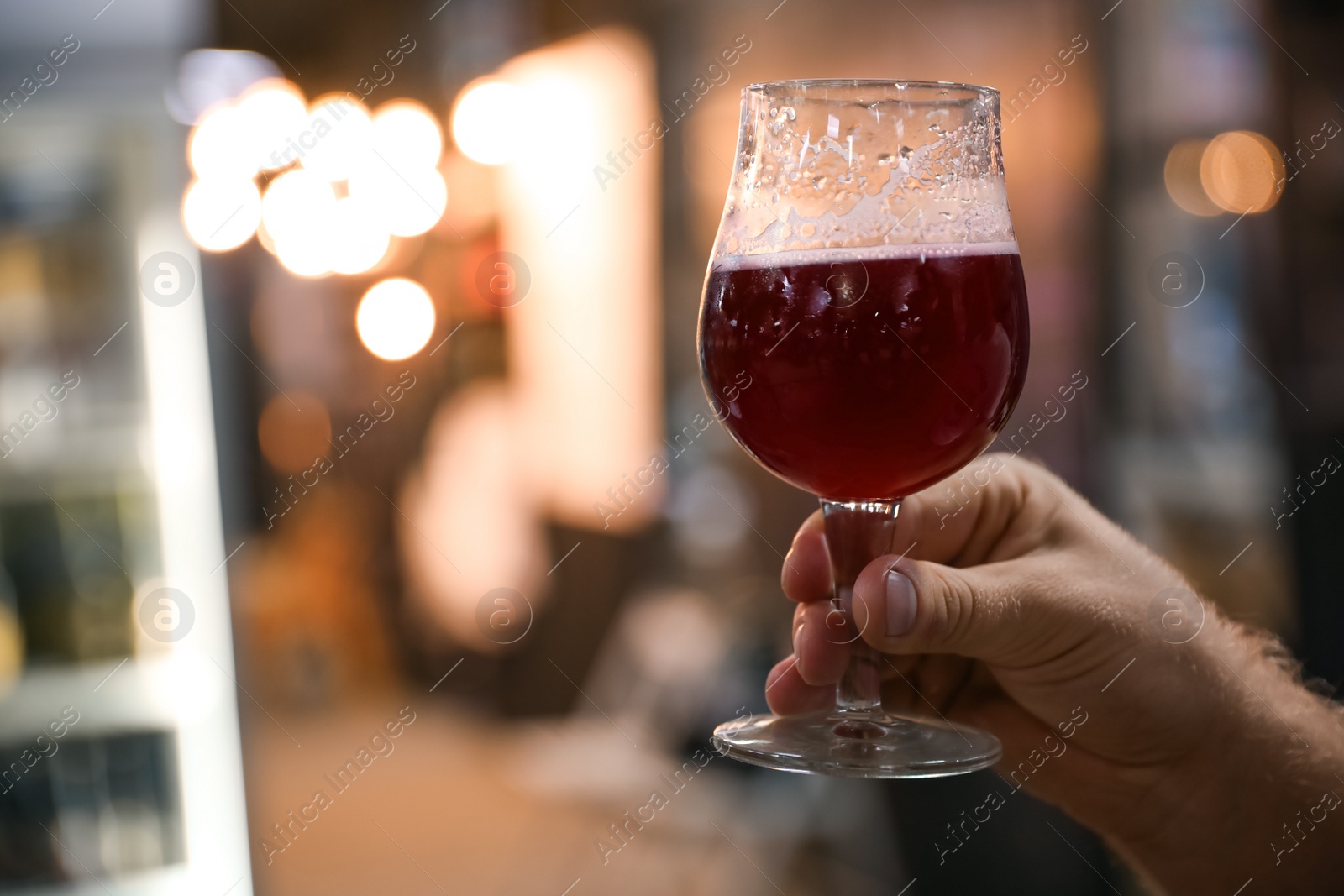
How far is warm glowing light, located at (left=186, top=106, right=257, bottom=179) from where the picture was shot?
4.75 m

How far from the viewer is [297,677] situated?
6512mm

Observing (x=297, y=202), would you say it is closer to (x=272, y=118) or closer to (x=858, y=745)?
(x=272, y=118)

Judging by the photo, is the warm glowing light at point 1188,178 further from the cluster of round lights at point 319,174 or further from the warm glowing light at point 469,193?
the warm glowing light at point 469,193

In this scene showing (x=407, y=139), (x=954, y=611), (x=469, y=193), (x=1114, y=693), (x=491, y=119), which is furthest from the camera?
(x=469, y=193)

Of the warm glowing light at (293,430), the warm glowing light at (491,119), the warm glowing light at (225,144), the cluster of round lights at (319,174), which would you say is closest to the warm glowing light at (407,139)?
the cluster of round lights at (319,174)

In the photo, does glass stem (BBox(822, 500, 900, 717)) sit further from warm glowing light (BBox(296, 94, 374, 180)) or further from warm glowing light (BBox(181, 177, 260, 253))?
warm glowing light (BBox(296, 94, 374, 180))

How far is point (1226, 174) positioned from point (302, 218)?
3.83 metres

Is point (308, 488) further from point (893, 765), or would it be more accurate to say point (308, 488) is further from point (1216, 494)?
point (893, 765)

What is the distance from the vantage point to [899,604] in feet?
2.96

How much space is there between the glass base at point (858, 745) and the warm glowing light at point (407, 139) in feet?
14.3

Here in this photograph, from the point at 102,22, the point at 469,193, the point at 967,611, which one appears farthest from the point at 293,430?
the point at 967,611

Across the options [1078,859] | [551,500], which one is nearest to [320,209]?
[551,500]

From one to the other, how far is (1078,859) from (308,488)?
18.3 ft

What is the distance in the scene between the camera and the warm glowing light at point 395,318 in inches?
243
